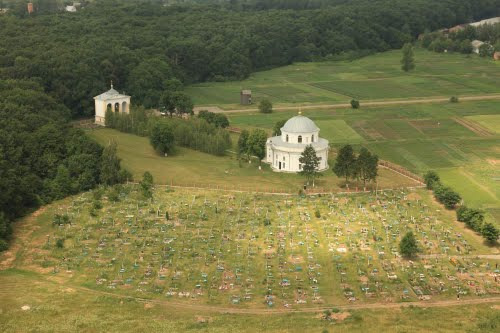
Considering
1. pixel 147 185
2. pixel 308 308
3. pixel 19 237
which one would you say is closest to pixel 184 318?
pixel 308 308

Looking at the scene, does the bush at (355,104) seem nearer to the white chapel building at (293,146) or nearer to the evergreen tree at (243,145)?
the white chapel building at (293,146)

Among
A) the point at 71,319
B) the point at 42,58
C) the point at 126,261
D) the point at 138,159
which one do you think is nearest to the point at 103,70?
the point at 42,58

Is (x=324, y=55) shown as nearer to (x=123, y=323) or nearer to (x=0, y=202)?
(x=0, y=202)

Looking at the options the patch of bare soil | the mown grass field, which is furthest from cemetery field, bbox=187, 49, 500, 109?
the mown grass field

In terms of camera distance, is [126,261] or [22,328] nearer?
[22,328]

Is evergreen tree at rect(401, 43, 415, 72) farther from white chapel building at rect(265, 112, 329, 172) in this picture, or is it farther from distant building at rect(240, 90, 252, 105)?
white chapel building at rect(265, 112, 329, 172)

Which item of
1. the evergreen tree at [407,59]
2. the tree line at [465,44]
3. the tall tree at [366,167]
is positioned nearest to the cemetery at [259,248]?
the tall tree at [366,167]
